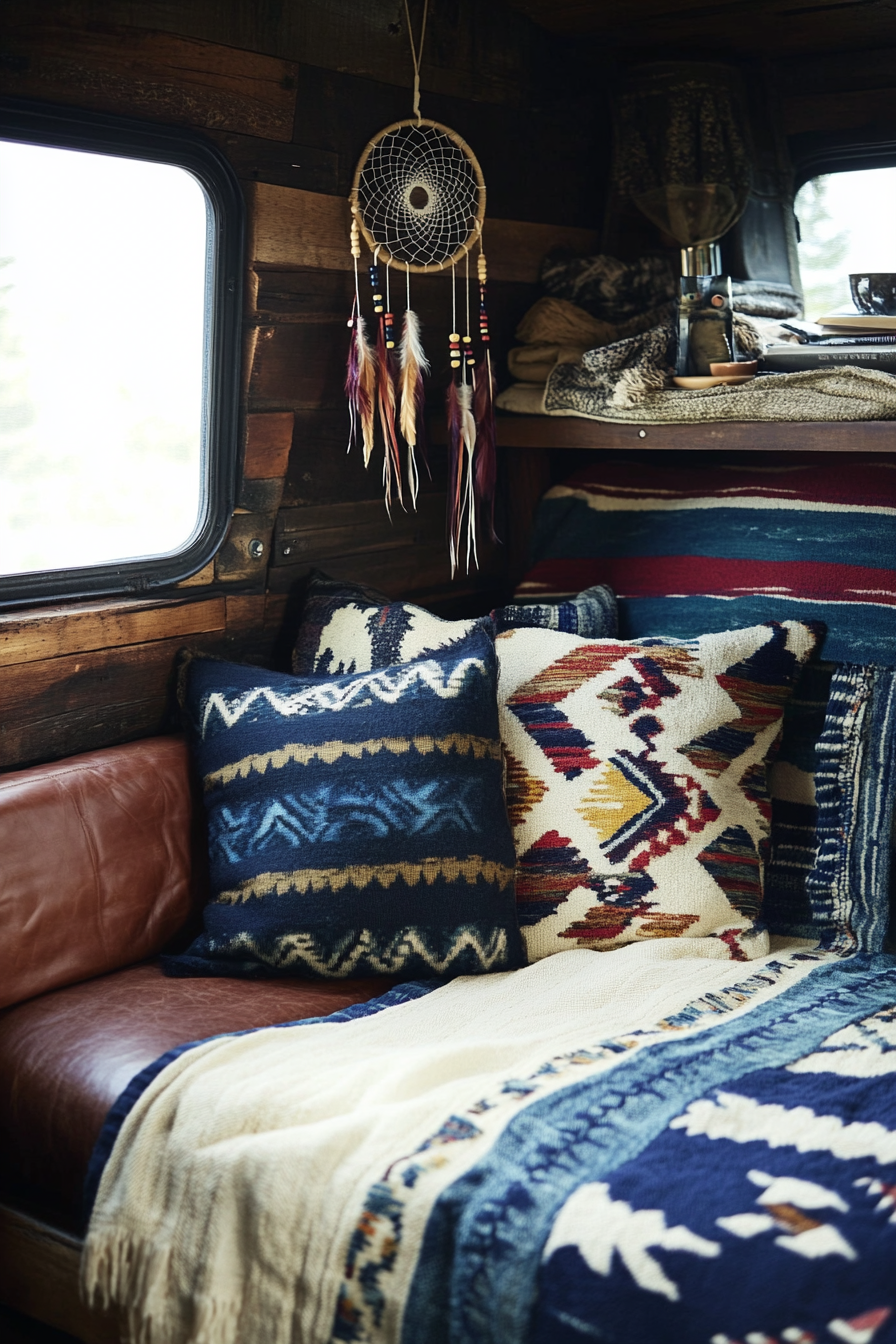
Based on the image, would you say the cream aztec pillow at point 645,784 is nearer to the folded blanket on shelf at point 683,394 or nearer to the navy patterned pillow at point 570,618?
the navy patterned pillow at point 570,618

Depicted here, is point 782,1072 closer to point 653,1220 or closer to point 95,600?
point 653,1220

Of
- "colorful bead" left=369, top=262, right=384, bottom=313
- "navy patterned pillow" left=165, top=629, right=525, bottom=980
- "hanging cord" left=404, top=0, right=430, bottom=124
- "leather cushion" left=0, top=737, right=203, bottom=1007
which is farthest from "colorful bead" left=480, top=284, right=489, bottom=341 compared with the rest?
"leather cushion" left=0, top=737, right=203, bottom=1007

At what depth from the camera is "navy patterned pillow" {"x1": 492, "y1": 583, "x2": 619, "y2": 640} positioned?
2.34 metres

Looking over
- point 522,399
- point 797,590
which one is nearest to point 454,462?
point 522,399

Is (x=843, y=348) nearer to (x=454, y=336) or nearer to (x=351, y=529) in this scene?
(x=454, y=336)

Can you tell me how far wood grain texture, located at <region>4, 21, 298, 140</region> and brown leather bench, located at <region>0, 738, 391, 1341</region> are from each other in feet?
3.33

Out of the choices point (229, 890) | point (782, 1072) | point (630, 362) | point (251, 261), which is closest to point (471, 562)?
point (630, 362)

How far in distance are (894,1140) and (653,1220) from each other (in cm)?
32

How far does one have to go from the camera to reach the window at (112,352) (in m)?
1.92

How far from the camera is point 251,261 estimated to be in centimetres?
216

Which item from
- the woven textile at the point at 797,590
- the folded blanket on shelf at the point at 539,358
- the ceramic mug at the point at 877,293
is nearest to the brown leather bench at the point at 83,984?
the woven textile at the point at 797,590

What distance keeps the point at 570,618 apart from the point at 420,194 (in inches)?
33.8

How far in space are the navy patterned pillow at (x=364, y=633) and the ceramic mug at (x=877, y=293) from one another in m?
0.89

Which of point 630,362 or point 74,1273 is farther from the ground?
point 630,362
